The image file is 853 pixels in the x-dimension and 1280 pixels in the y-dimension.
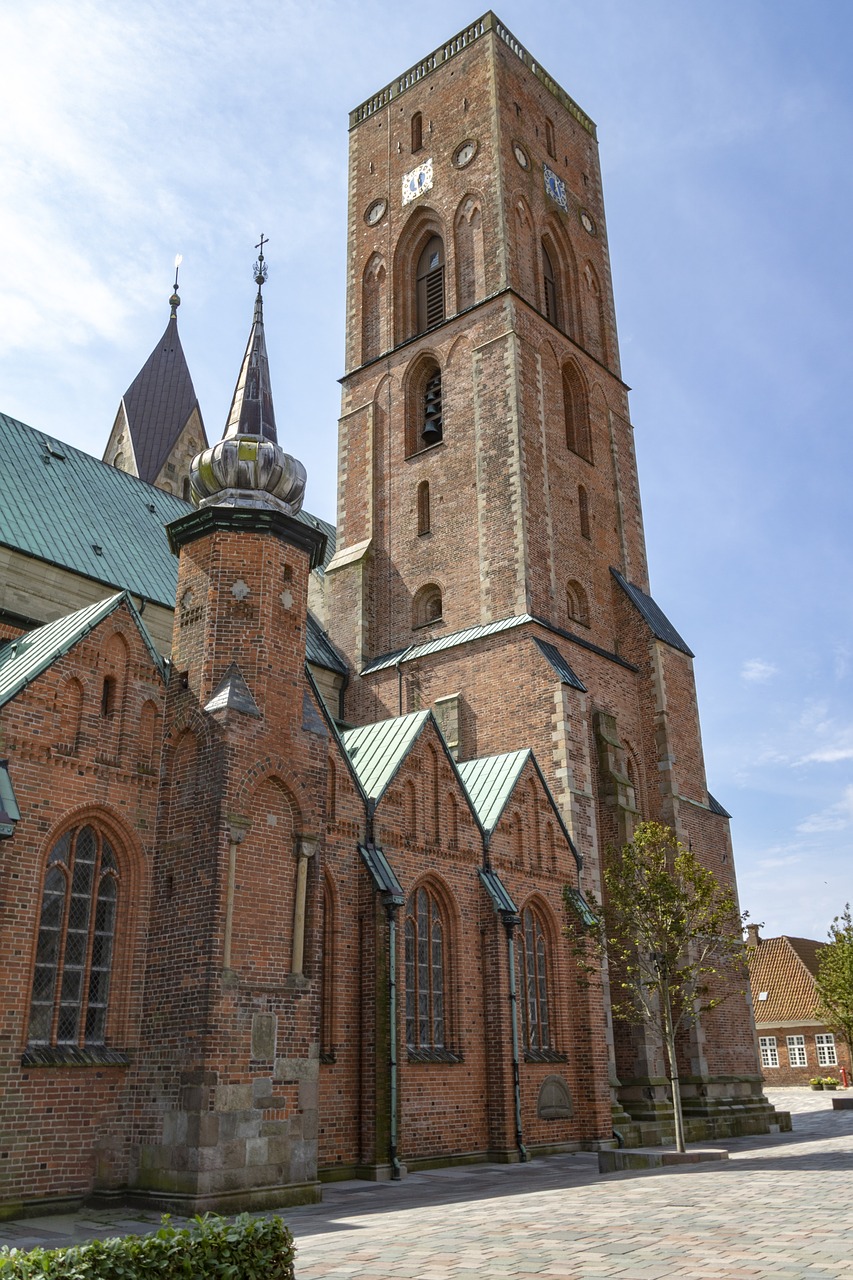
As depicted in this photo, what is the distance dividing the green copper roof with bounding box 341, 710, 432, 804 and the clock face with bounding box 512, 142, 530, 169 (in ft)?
72.1

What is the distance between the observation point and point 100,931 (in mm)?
14211

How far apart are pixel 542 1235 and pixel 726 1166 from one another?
8771mm

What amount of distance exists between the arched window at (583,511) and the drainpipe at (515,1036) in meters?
14.5

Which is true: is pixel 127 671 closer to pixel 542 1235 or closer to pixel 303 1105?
pixel 303 1105

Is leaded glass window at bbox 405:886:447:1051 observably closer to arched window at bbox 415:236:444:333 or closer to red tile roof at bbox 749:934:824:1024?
arched window at bbox 415:236:444:333

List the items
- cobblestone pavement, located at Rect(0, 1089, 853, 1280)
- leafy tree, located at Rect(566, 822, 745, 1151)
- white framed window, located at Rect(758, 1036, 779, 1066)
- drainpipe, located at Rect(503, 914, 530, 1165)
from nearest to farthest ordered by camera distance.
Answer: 1. cobblestone pavement, located at Rect(0, 1089, 853, 1280)
2. drainpipe, located at Rect(503, 914, 530, 1165)
3. leafy tree, located at Rect(566, 822, 745, 1151)
4. white framed window, located at Rect(758, 1036, 779, 1066)

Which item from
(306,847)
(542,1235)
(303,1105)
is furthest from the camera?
(306,847)

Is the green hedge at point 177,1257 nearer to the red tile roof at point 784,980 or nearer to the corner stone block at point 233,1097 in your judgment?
the corner stone block at point 233,1097

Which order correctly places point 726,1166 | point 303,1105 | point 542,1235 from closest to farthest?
1. point 542,1235
2. point 303,1105
3. point 726,1166

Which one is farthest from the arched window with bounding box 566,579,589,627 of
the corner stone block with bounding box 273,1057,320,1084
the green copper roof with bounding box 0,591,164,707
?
the corner stone block with bounding box 273,1057,320,1084

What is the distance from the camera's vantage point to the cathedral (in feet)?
44.2

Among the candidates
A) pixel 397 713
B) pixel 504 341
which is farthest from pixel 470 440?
pixel 397 713

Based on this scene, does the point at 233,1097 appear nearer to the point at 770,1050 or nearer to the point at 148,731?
the point at 148,731

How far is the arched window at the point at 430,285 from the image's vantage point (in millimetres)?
34844
